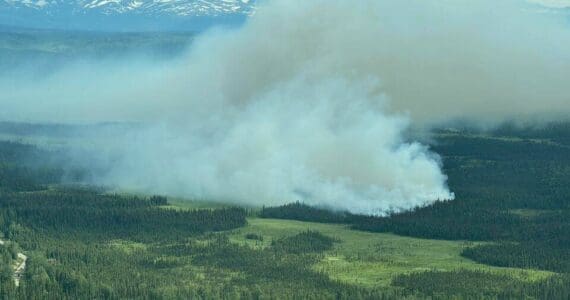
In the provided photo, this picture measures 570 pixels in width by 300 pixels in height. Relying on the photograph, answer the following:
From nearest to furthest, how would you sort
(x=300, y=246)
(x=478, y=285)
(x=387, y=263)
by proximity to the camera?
(x=478, y=285) → (x=387, y=263) → (x=300, y=246)

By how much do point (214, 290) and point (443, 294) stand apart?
29957mm

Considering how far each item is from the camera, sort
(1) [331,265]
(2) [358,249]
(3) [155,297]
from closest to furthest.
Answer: (3) [155,297], (1) [331,265], (2) [358,249]

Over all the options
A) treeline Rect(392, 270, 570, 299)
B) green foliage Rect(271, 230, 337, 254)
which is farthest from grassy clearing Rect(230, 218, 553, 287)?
treeline Rect(392, 270, 570, 299)

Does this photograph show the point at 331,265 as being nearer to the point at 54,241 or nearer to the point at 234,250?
the point at 234,250

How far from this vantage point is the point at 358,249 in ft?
645

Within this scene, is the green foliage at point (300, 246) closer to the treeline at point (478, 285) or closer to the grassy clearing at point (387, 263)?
the grassy clearing at point (387, 263)

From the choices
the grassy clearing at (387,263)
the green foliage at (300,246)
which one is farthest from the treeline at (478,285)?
the green foliage at (300,246)

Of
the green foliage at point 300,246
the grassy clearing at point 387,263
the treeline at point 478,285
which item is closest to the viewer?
the treeline at point 478,285

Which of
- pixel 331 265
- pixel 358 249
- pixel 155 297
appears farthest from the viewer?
pixel 358 249

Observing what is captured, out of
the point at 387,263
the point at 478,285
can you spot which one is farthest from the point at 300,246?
the point at 478,285

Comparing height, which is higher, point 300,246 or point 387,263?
point 300,246

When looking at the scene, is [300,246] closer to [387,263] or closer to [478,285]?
[387,263]


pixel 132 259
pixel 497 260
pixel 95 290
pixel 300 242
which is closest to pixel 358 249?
pixel 300 242

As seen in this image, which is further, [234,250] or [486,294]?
[234,250]
